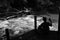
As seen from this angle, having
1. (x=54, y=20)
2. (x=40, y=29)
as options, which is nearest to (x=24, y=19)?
(x=54, y=20)

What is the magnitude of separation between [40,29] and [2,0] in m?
1.64

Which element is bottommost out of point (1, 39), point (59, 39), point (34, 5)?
point (1, 39)

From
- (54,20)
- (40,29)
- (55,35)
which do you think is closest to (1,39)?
(40,29)

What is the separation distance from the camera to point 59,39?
2.67 m

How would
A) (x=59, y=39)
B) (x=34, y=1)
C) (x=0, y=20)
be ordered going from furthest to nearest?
1. (x=0, y=20)
2. (x=59, y=39)
3. (x=34, y=1)

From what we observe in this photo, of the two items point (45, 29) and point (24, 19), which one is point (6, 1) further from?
point (24, 19)

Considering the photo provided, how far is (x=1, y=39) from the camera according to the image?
14.9ft

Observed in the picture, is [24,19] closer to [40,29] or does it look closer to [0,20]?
[0,20]

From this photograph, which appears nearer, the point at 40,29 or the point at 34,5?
the point at 34,5

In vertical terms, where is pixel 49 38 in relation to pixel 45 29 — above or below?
below

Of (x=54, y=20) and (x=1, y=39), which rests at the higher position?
(x=54, y=20)

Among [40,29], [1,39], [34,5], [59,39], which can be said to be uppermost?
[34,5]

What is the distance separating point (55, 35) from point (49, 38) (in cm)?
28

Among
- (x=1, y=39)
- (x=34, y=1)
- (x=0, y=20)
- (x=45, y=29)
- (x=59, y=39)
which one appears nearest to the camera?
(x=34, y=1)
